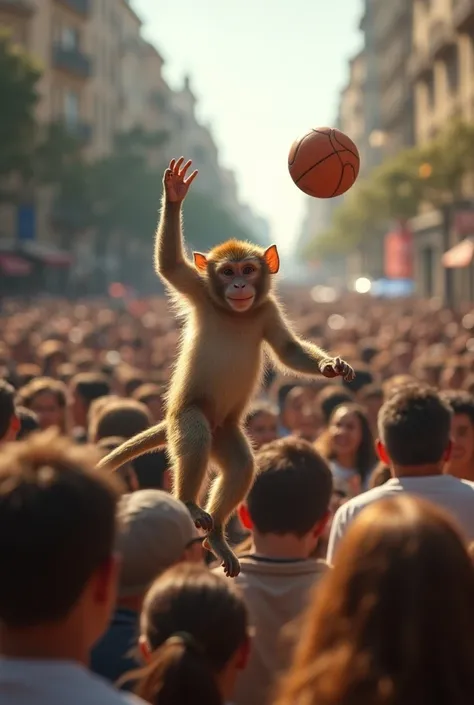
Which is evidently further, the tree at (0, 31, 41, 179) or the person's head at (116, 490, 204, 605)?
the tree at (0, 31, 41, 179)

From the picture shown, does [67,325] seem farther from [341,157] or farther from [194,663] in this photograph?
[194,663]

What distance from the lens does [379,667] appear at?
2.33 m

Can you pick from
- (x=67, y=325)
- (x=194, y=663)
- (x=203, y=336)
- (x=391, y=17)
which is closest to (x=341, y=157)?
(x=203, y=336)

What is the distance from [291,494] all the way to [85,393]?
5622 millimetres

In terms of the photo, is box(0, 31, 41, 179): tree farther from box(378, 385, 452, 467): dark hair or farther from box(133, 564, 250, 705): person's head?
box(133, 564, 250, 705): person's head

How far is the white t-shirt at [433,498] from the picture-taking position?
15.8 feet

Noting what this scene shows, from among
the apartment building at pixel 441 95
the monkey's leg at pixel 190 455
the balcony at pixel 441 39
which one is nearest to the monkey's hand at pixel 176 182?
the monkey's leg at pixel 190 455

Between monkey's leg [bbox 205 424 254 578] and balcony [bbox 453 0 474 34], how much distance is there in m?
40.2

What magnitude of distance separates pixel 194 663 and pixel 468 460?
4.26 m

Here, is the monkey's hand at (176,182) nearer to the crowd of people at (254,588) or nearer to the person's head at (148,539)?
the crowd of people at (254,588)

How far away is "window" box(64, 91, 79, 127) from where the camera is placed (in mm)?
63053

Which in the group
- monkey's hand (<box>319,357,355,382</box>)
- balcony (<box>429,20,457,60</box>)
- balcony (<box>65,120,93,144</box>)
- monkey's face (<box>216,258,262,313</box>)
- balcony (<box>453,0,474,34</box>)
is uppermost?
balcony (<box>429,20,457,60</box>)

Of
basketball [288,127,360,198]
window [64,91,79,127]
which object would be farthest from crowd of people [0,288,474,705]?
window [64,91,79,127]

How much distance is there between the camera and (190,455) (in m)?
5.16
